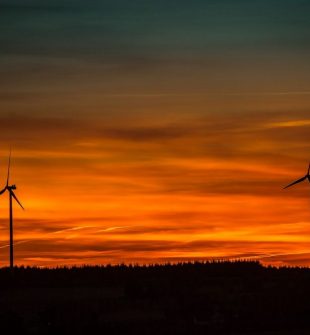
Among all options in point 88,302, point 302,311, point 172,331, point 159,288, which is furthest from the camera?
point 159,288

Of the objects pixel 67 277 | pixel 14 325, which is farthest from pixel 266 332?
pixel 67 277

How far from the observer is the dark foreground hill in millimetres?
128375

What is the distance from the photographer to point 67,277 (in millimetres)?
187375

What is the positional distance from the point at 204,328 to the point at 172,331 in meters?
4.06

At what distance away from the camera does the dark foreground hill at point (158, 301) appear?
5054 inches

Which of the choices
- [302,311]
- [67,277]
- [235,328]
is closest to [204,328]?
[235,328]

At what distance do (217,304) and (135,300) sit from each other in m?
12.1

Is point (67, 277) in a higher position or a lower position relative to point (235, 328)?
higher

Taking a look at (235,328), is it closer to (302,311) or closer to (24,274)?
(302,311)

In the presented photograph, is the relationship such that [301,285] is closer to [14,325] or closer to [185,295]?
[185,295]

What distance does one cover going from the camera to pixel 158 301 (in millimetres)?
151750

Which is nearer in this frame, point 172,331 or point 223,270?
point 172,331

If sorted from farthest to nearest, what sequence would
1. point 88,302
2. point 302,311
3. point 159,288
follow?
point 159,288, point 88,302, point 302,311

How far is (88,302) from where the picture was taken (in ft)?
488
